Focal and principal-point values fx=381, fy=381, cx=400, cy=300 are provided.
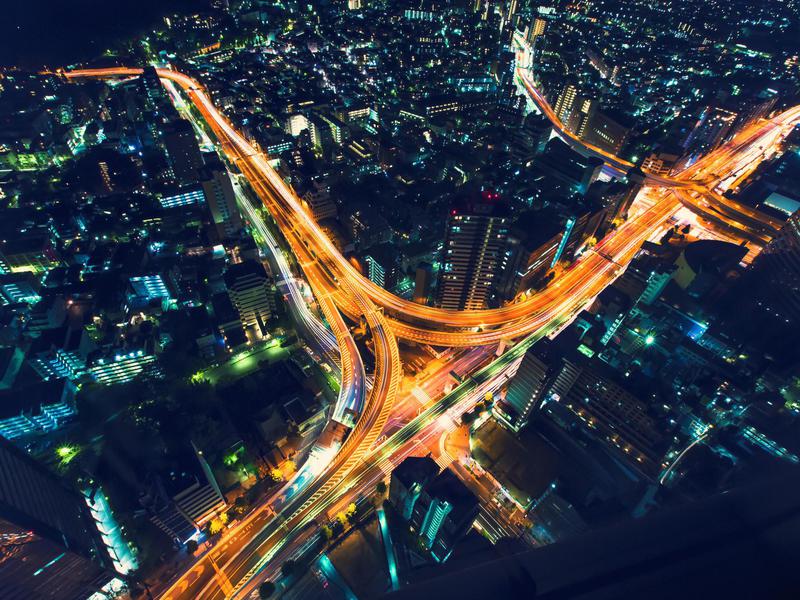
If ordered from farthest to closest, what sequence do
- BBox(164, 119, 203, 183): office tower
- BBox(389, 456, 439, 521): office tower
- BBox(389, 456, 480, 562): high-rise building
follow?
BBox(164, 119, 203, 183): office tower → BBox(389, 456, 439, 521): office tower → BBox(389, 456, 480, 562): high-rise building

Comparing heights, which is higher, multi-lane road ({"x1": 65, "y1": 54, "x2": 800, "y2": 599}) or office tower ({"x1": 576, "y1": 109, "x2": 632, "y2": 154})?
office tower ({"x1": 576, "y1": 109, "x2": 632, "y2": 154})

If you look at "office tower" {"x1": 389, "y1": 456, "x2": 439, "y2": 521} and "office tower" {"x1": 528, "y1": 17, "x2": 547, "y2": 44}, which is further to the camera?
"office tower" {"x1": 528, "y1": 17, "x2": 547, "y2": 44}

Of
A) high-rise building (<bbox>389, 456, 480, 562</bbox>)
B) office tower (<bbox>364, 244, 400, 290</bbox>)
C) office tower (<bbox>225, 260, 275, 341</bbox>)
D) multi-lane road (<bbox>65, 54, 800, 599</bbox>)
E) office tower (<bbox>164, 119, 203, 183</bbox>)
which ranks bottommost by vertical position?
high-rise building (<bbox>389, 456, 480, 562</bbox>)

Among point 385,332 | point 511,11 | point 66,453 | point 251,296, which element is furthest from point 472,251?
point 511,11

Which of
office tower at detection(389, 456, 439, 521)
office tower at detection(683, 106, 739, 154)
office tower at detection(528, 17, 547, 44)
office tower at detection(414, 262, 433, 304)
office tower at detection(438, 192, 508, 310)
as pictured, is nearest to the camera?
office tower at detection(389, 456, 439, 521)

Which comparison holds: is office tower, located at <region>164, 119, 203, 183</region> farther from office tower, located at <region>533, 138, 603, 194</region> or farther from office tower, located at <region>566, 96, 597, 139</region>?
office tower, located at <region>566, 96, 597, 139</region>

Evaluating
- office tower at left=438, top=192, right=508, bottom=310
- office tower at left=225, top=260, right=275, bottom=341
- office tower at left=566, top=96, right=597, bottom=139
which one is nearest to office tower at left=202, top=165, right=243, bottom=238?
office tower at left=225, top=260, right=275, bottom=341

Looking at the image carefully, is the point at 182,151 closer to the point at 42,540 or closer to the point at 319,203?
the point at 319,203
